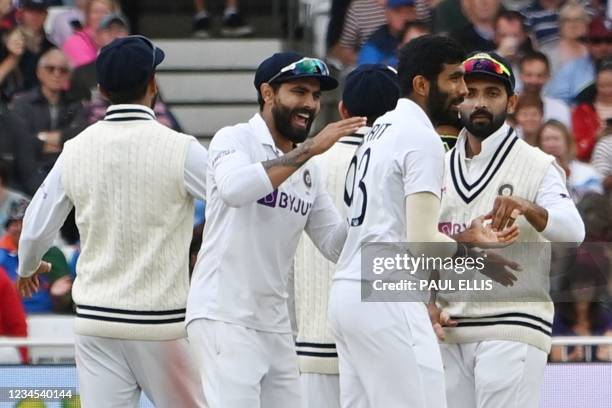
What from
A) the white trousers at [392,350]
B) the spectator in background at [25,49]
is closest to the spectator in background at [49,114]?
the spectator in background at [25,49]

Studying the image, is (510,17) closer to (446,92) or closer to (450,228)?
(450,228)

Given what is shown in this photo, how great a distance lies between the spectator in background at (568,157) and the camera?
11.8m

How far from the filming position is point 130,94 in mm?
7793

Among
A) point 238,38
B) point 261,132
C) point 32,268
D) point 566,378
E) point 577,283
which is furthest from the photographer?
point 238,38

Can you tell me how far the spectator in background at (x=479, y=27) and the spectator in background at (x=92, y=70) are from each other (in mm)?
2499

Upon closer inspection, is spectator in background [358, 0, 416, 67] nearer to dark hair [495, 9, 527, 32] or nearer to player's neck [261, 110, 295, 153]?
dark hair [495, 9, 527, 32]

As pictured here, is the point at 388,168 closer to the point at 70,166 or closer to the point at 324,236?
the point at 324,236

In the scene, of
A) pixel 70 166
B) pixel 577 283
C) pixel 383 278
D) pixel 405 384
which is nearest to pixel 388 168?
pixel 383 278

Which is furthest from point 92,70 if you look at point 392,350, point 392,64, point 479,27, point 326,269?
point 392,350

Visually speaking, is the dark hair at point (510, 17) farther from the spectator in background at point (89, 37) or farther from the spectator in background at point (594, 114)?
the spectator in background at point (89, 37)

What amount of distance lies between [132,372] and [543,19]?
6464 mm

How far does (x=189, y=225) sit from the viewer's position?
7766 millimetres

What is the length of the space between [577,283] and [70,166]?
395cm

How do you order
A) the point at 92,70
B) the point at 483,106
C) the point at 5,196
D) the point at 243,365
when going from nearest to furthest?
the point at 243,365 → the point at 483,106 → the point at 5,196 → the point at 92,70
